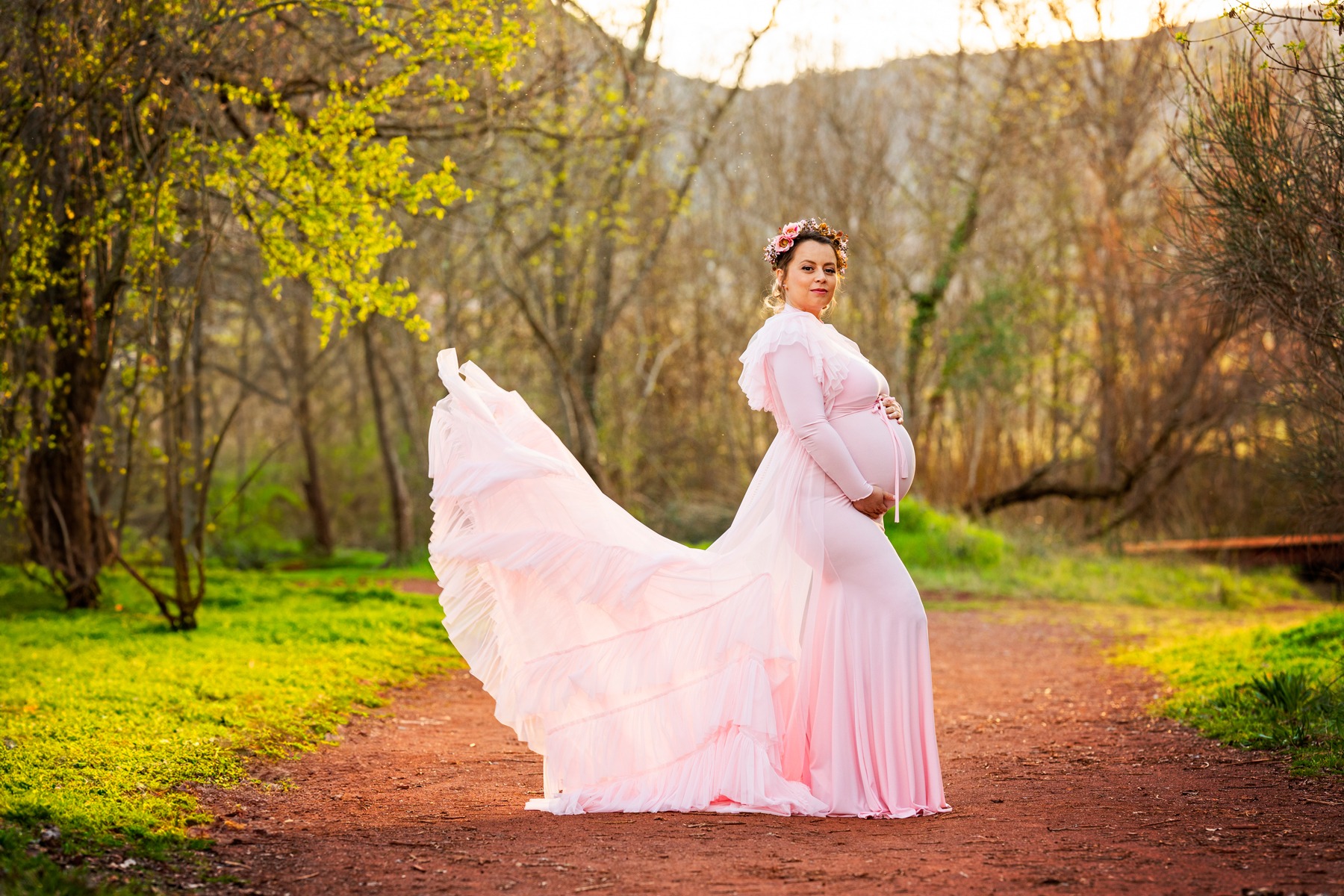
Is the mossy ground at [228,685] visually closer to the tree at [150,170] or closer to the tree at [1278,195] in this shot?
the tree at [150,170]

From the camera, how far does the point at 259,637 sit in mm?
9953

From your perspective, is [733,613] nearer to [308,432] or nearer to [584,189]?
[584,189]

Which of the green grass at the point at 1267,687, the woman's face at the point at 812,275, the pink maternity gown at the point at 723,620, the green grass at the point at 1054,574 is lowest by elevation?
the green grass at the point at 1054,574

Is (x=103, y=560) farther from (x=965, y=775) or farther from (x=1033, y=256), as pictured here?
(x=1033, y=256)

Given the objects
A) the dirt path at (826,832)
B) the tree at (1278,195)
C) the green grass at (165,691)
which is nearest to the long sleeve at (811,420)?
the dirt path at (826,832)

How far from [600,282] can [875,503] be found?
1642 centimetres

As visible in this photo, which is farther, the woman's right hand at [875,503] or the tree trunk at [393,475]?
the tree trunk at [393,475]

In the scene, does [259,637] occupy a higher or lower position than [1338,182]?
lower

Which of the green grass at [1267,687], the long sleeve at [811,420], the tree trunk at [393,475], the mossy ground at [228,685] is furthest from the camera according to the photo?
the tree trunk at [393,475]

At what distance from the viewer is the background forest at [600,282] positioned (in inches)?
409

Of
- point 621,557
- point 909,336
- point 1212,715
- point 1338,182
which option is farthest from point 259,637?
point 909,336

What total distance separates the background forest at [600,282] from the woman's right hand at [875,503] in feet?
12.3

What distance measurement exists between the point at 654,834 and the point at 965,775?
2.31 m

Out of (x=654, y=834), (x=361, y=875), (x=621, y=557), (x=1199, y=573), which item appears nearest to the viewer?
(x=361, y=875)
